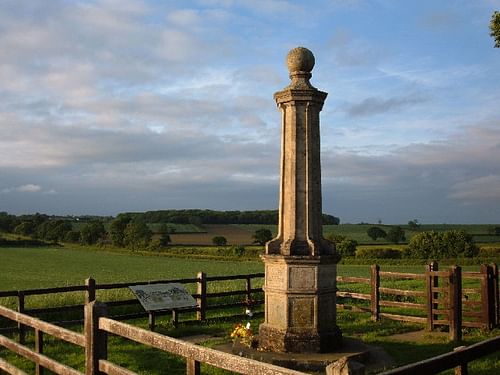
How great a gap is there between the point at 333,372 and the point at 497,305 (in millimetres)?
11790

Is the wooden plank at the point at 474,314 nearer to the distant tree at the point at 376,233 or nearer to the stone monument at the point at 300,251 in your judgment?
the stone monument at the point at 300,251

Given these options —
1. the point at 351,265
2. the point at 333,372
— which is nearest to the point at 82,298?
the point at 333,372

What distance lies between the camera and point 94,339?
5.63 metres

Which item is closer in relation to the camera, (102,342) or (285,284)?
(102,342)

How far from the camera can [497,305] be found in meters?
13.7

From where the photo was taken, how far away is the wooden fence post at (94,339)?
18.3 feet

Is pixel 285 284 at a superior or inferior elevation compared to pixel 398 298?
superior

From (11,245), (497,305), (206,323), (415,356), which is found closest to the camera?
(415,356)

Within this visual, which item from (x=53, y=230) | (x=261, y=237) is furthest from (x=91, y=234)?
(x=261, y=237)

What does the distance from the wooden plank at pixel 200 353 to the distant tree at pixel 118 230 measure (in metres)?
69.1

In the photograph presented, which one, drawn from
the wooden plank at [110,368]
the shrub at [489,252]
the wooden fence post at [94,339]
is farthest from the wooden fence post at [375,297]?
the shrub at [489,252]

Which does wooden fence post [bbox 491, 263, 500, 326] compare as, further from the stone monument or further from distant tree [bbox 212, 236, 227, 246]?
distant tree [bbox 212, 236, 227, 246]

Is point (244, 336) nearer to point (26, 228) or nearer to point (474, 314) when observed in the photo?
point (474, 314)

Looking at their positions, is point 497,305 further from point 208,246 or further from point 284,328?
point 208,246
